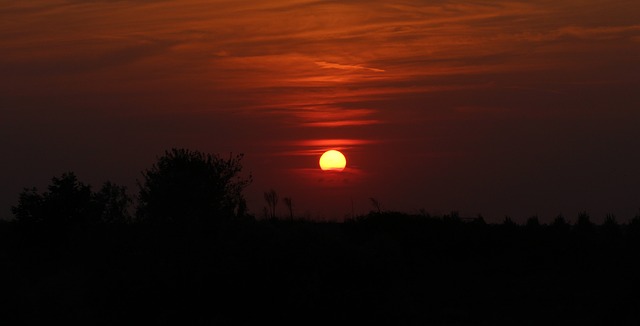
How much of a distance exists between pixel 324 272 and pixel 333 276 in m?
0.30

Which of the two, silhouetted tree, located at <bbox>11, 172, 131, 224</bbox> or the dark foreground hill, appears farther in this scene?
silhouetted tree, located at <bbox>11, 172, 131, 224</bbox>

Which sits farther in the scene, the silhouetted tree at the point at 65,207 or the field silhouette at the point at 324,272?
the silhouetted tree at the point at 65,207

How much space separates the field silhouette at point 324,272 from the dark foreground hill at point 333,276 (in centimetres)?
5

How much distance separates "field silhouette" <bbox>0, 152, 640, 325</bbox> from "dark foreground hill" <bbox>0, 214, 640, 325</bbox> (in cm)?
5

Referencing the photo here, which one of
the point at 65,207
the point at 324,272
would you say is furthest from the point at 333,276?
the point at 65,207

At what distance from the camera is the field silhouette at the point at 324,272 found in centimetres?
3070

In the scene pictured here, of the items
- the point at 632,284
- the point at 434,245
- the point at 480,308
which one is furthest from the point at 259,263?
the point at 434,245

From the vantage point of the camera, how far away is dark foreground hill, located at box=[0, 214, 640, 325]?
30672mm

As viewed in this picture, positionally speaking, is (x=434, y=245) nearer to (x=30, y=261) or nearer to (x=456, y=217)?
(x=456, y=217)

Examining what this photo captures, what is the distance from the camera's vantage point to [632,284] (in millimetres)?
34281

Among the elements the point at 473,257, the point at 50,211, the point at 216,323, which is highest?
the point at 50,211

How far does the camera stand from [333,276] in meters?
30.9

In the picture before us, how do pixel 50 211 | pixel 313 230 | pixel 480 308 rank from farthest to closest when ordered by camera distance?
1. pixel 50 211
2. pixel 480 308
3. pixel 313 230

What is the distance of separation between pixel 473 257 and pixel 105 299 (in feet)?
58.7
